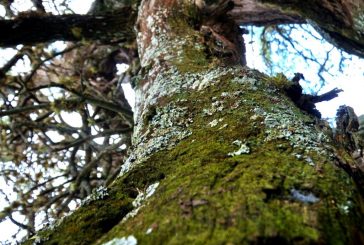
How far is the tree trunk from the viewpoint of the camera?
2.56ft

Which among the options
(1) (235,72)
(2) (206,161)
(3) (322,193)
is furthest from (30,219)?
(3) (322,193)

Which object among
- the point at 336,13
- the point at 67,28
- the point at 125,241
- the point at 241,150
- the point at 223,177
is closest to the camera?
the point at 125,241

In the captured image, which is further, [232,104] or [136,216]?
[232,104]

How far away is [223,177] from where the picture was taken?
954mm

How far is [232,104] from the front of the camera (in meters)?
1.43

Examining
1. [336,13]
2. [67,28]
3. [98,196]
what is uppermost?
[67,28]

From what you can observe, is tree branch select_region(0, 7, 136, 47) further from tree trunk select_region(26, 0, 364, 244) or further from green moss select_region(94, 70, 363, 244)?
green moss select_region(94, 70, 363, 244)

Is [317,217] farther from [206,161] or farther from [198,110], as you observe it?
[198,110]

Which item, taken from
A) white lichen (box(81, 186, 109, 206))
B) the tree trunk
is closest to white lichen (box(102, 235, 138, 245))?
the tree trunk

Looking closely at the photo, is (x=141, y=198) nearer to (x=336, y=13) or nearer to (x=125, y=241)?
(x=125, y=241)

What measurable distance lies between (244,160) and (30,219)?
121 inches

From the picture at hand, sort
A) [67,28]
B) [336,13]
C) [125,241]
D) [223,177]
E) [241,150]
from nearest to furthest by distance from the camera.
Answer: [125,241] → [223,177] → [241,150] → [67,28] → [336,13]

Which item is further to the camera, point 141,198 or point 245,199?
point 141,198

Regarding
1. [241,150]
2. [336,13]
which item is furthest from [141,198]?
[336,13]
